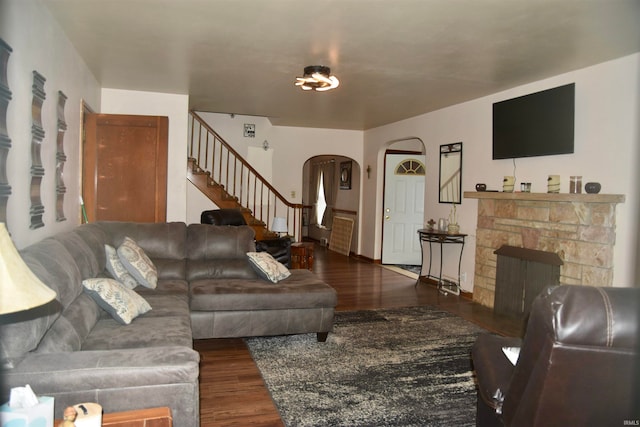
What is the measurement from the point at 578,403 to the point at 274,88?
4.81 meters

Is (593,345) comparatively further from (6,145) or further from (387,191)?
(387,191)

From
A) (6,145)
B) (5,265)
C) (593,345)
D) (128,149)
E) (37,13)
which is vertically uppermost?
(37,13)

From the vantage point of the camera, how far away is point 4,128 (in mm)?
2273

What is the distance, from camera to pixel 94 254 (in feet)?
10.3

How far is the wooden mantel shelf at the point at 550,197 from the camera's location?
3877 millimetres

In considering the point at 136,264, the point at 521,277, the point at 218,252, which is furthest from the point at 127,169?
the point at 521,277

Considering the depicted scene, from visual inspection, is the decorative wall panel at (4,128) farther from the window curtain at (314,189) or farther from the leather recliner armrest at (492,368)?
the window curtain at (314,189)

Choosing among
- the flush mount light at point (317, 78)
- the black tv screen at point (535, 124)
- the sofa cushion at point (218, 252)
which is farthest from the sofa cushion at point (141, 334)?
the black tv screen at point (535, 124)

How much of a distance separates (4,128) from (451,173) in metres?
5.35

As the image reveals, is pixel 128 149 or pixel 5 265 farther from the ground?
pixel 128 149

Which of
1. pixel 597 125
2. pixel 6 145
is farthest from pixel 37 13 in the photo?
pixel 597 125

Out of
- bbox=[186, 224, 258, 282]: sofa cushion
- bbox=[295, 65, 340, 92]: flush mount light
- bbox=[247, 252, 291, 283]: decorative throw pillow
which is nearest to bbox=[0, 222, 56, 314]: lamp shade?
bbox=[247, 252, 291, 283]: decorative throw pillow

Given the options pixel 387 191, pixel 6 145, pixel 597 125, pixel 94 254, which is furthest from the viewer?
pixel 387 191

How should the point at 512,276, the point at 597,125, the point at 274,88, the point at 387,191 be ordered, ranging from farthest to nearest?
1. the point at 387,191
2. the point at 274,88
3. the point at 512,276
4. the point at 597,125
